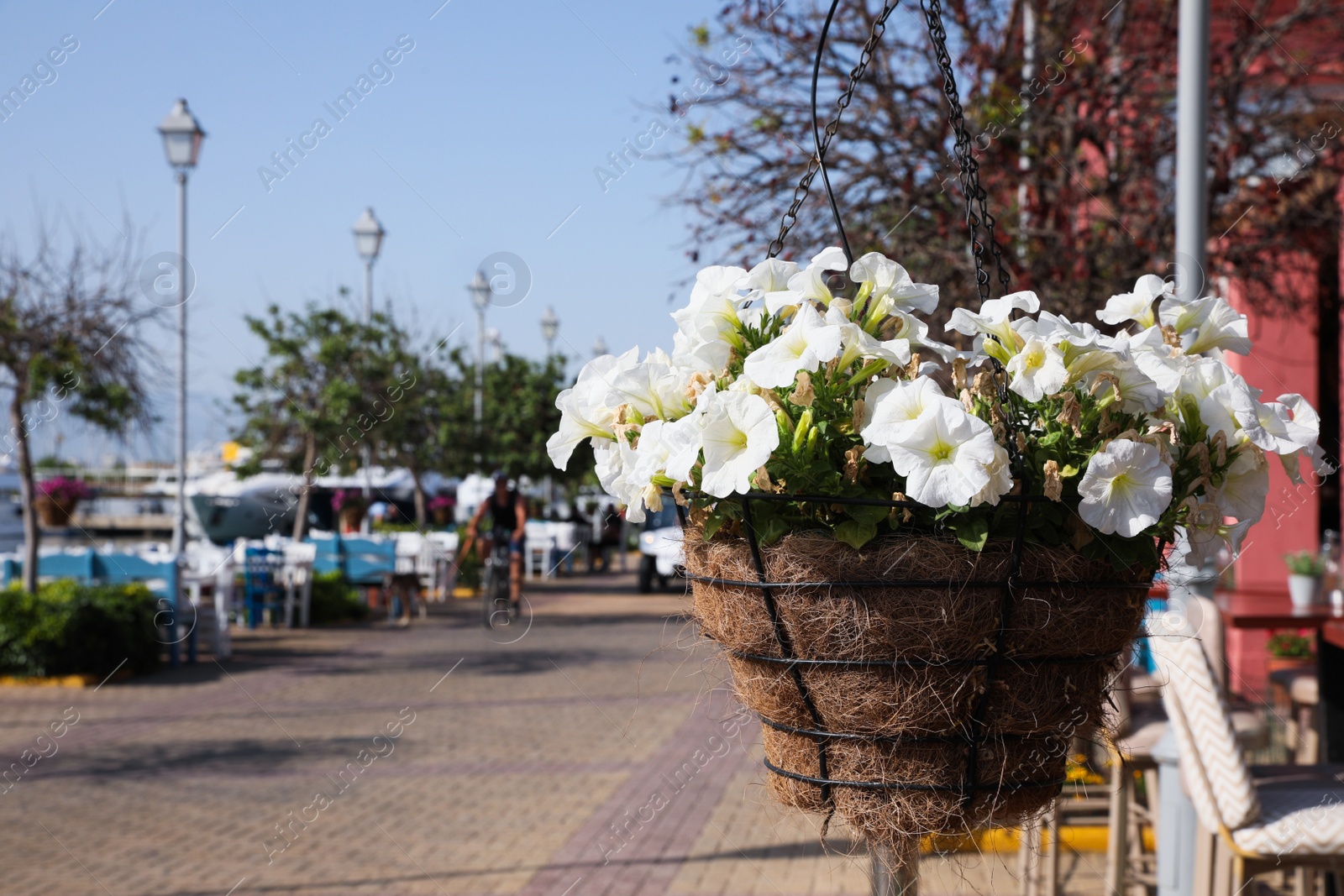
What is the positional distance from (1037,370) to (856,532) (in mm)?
257

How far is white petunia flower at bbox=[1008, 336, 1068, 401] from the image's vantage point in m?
1.23

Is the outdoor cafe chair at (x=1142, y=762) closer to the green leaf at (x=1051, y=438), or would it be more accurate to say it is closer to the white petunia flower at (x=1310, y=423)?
the white petunia flower at (x=1310, y=423)

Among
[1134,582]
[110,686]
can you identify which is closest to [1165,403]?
[1134,582]

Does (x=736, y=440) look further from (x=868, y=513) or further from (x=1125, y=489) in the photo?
(x=1125, y=489)

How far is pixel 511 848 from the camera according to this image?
18.8 feet

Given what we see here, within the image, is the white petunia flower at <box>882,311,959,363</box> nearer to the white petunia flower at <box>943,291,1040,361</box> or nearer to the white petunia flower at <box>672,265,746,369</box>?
the white petunia flower at <box>943,291,1040,361</box>

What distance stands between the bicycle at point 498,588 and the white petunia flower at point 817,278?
1327 cm

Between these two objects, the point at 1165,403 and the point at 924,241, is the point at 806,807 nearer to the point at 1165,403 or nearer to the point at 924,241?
the point at 1165,403

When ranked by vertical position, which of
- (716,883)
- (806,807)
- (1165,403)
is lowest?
(716,883)

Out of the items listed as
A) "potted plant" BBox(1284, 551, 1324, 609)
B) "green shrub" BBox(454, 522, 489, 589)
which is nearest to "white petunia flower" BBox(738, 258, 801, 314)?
"potted plant" BBox(1284, 551, 1324, 609)

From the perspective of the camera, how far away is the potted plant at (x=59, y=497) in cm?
1653

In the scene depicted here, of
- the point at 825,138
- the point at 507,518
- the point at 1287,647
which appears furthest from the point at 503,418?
the point at 825,138

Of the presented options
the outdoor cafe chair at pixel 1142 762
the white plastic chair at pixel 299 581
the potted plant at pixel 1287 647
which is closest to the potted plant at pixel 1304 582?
the outdoor cafe chair at pixel 1142 762

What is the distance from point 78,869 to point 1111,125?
20.3 ft
